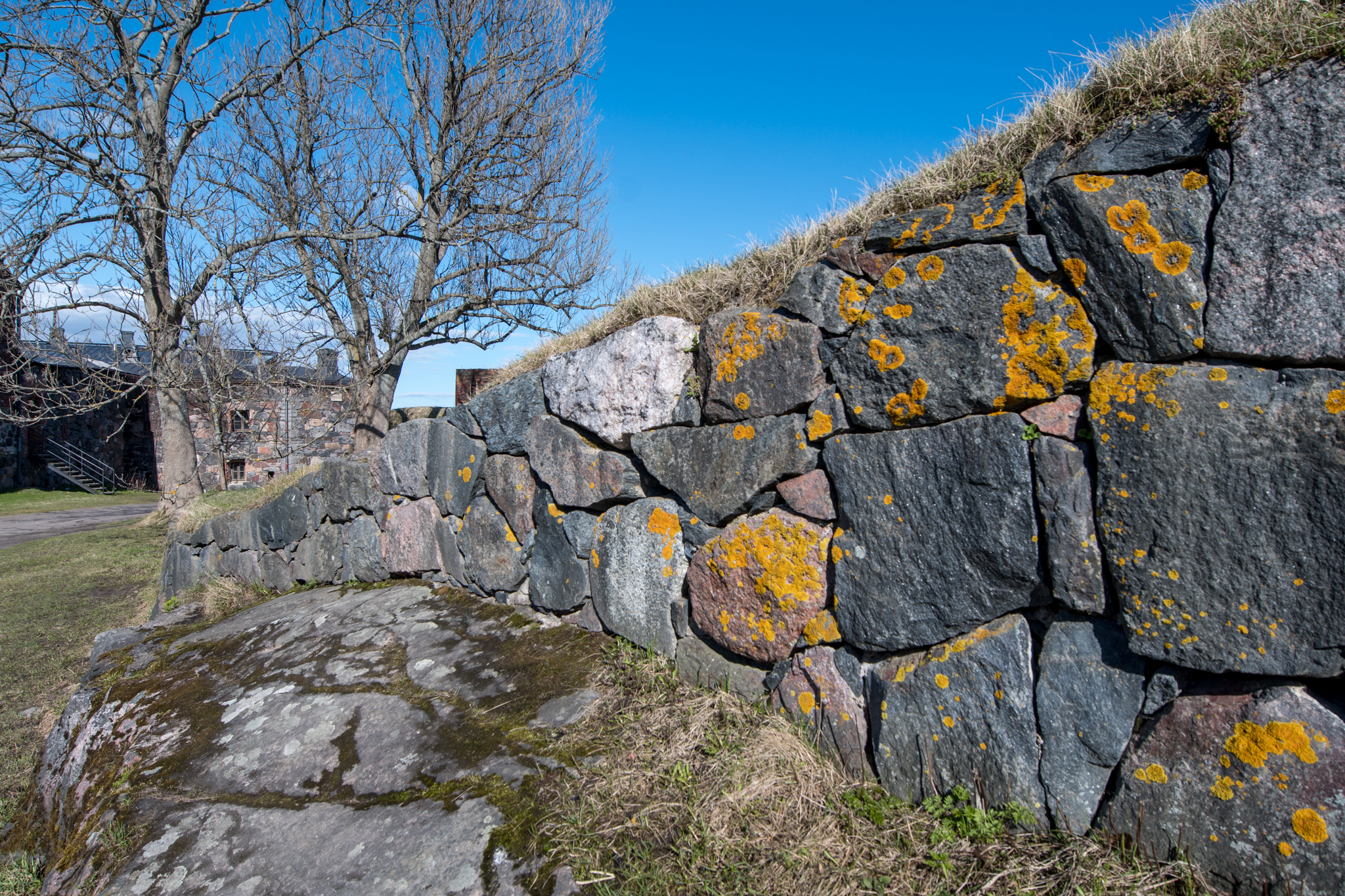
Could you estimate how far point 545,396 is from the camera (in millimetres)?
3652

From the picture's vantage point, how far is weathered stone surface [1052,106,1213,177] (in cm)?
184

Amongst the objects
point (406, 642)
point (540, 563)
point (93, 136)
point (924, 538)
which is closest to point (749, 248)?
point (924, 538)

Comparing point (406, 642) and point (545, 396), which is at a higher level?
point (545, 396)

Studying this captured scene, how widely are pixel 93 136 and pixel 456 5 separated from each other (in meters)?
5.04

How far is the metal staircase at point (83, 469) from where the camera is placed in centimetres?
2039

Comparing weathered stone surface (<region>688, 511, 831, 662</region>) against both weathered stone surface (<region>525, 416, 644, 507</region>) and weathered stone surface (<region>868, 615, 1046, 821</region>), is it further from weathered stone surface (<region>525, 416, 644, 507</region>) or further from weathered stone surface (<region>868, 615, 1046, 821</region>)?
weathered stone surface (<region>525, 416, 644, 507</region>)

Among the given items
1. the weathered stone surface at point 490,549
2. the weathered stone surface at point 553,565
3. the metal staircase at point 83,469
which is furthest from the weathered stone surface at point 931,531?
the metal staircase at point 83,469

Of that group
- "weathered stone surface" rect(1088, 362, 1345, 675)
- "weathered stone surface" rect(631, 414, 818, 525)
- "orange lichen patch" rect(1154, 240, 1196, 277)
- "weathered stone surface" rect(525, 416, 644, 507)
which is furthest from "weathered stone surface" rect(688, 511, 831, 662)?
"orange lichen patch" rect(1154, 240, 1196, 277)

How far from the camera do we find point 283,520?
18.4 ft

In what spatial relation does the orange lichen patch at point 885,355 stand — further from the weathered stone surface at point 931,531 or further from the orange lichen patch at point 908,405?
the weathered stone surface at point 931,531

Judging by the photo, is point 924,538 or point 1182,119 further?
point 924,538

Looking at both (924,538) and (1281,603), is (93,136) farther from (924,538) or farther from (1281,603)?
(1281,603)

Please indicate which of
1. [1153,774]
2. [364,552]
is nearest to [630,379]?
[1153,774]

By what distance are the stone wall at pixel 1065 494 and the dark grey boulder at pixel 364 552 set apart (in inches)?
104
